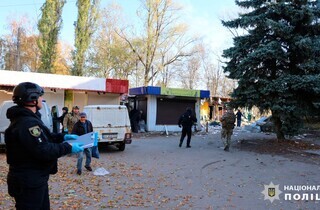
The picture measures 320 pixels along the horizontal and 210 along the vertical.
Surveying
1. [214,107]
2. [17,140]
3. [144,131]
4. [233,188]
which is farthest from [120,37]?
[17,140]

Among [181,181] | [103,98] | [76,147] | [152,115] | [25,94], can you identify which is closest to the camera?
[25,94]

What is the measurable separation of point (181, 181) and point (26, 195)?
5.68 meters

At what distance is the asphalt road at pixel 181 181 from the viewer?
623cm

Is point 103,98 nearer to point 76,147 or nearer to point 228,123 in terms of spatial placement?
point 228,123

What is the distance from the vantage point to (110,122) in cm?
1304

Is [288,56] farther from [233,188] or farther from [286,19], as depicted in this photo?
[233,188]

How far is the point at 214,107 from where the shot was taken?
1634 inches

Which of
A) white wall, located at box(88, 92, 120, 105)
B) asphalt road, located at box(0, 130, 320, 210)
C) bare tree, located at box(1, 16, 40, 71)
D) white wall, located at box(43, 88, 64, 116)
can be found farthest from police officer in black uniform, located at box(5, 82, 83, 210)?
bare tree, located at box(1, 16, 40, 71)

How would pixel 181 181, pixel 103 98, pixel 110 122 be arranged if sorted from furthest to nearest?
pixel 103 98, pixel 110 122, pixel 181 181

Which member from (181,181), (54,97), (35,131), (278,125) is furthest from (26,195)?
(54,97)

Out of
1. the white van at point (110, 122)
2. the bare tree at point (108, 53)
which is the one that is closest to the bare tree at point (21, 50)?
the bare tree at point (108, 53)

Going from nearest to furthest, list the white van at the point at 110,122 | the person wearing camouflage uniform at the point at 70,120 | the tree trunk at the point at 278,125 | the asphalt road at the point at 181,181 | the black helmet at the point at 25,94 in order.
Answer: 1. the black helmet at the point at 25,94
2. the asphalt road at the point at 181,181
3. the person wearing camouflage uniform at the point at 70,120
4. the white van at the point at 110,122
5. the tree trunk at the point at 278,125

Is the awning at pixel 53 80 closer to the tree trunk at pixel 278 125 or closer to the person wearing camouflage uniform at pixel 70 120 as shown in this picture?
the person wearing camouflage uniform at pixel 70 120

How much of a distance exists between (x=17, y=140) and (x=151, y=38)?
36.0 meters
